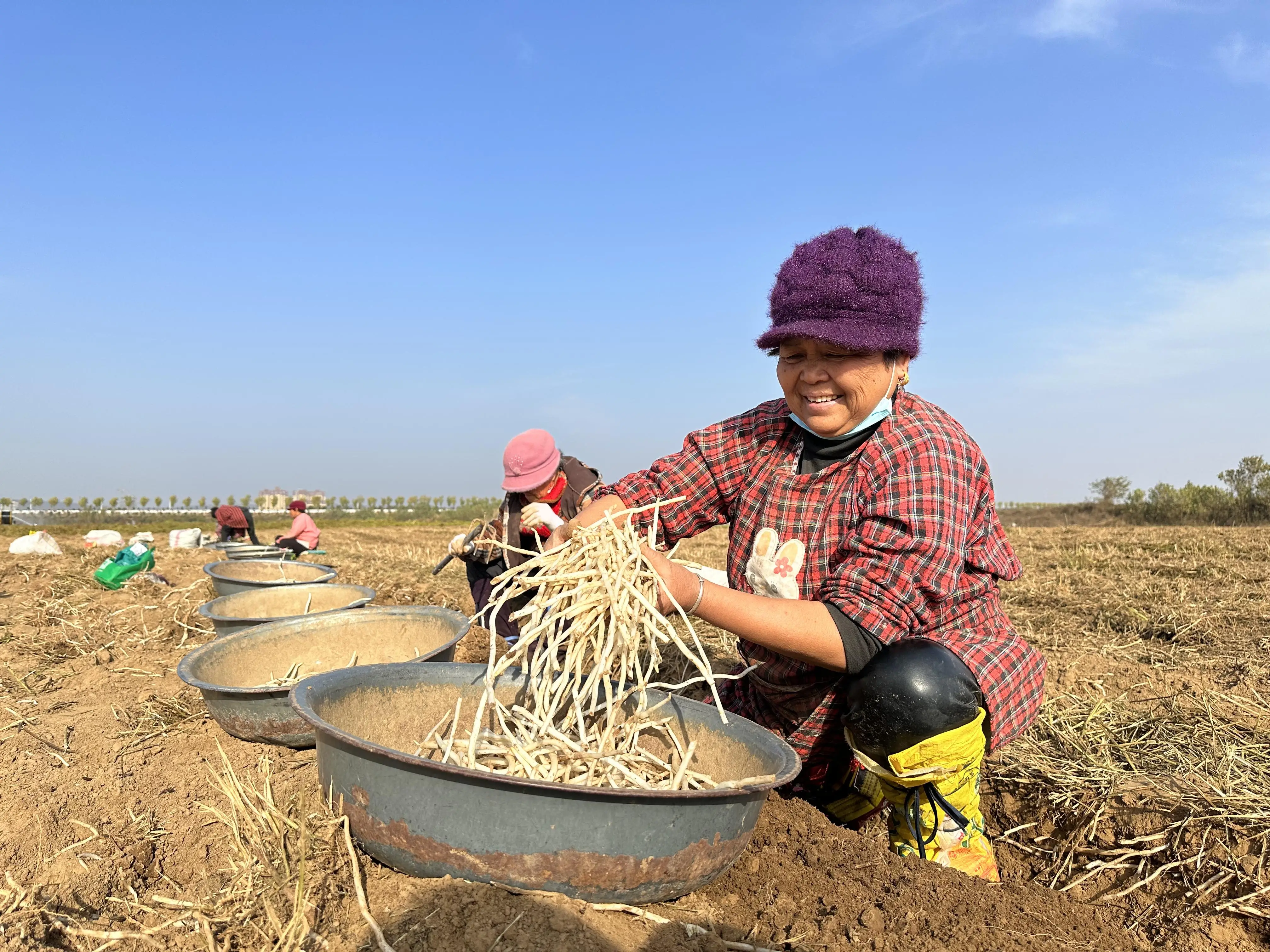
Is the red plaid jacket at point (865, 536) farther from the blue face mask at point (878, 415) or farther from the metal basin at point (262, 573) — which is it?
the metal basin at point (262, 573)

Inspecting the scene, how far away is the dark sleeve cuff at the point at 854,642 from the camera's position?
2232 mm

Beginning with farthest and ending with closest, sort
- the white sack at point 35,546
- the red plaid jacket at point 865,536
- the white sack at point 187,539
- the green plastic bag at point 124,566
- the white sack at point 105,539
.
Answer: the white sack at point 187,539 < the white sack at point 105,539 < the white sack at point 35,546 < the green plastic bag at point 124,566 < the red plaid jacket at point 865,536

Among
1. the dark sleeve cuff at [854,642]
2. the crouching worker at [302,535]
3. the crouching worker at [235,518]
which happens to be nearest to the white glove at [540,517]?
the dark sleeve cuff at [854,642]

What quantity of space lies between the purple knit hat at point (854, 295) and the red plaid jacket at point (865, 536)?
0.33 m

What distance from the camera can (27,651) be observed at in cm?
511

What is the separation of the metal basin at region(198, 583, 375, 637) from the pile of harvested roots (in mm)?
2432

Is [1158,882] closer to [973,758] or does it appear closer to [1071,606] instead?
[973,758]

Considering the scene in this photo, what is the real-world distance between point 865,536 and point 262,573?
16.9 feet

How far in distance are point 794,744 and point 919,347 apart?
1335mm

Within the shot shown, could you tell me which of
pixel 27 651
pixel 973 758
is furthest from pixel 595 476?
pixel 27 651

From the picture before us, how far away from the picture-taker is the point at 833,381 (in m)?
2.46

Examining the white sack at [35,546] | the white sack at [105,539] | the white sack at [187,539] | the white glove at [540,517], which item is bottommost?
the white sack at [187,539]

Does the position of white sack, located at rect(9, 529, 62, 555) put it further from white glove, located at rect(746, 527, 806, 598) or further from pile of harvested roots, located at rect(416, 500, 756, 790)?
white glove, located at rect(746, 527, 806, 598)

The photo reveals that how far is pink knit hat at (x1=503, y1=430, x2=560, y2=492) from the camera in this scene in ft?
15.2
